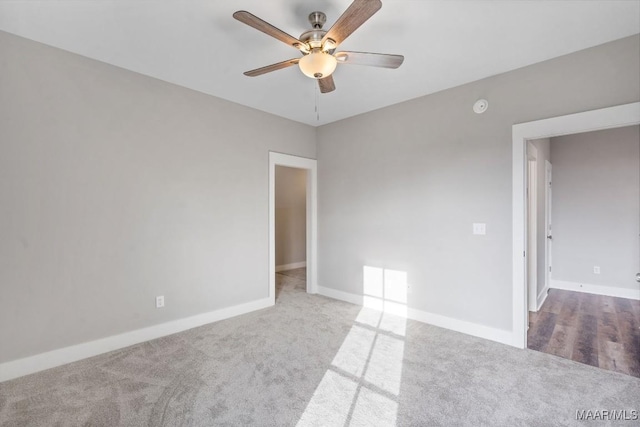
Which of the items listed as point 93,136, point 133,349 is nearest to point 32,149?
point 93,136

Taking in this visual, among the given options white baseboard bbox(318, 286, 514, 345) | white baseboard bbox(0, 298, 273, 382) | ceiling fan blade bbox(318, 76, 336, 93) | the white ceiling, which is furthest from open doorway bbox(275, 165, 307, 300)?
ceiling fan blade bbox(318, 76, 336, 93)

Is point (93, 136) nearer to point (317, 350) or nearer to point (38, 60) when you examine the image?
point (38, 60)

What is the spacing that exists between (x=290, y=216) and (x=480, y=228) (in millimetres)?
4400

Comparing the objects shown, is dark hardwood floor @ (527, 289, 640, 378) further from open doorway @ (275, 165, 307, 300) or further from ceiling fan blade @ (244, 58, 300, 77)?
open doorway @ (275, 165, 307, 300)

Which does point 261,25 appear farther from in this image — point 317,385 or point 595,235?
point 595,235

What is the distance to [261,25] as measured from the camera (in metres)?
1.71

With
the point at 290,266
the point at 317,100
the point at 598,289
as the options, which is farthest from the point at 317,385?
the point at 598,289

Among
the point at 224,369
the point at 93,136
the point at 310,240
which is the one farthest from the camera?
the point at 310,240

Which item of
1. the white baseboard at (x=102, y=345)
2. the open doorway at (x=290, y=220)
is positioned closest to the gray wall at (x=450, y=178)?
the white baseboard at (x=102, y=345)

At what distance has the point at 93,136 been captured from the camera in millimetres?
2660

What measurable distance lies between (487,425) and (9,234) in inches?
144

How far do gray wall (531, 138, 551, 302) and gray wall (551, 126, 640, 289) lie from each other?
0.64 metres

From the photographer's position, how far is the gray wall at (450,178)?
2559 millimetres

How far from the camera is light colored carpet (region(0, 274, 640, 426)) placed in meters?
1.87
